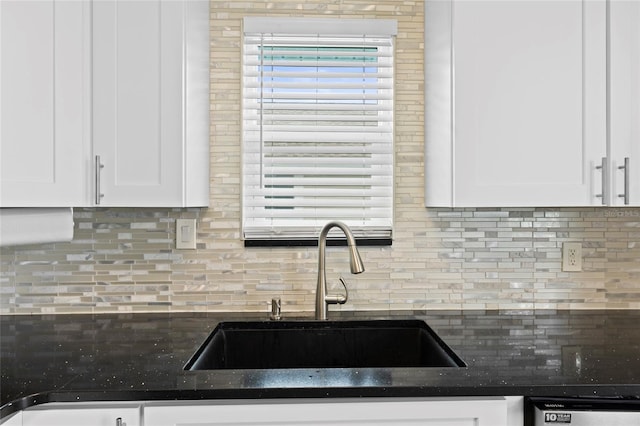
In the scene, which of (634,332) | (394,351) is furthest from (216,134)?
(634,332)

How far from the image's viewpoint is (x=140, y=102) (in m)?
1.88

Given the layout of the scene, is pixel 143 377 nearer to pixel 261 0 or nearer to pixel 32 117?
pixel 32 117

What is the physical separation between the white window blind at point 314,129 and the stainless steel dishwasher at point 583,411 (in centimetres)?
98

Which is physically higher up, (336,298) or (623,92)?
(623,92)

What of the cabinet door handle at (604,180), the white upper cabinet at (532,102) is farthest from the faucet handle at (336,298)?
the cabinet door handle at (604,180)

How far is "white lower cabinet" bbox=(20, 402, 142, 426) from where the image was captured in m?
1.34

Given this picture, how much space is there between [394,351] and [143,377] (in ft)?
3.02

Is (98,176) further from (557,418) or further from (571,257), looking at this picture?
(571,257)

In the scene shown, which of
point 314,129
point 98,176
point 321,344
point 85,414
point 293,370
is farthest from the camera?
point 314,129

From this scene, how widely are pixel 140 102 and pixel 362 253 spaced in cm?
96

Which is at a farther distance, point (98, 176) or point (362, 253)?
point (362, 253)

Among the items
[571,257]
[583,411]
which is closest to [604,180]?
[571,257]

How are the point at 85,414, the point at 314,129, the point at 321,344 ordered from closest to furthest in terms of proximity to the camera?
the point at 85,414 < the point at 321,344 < the point at 314,129

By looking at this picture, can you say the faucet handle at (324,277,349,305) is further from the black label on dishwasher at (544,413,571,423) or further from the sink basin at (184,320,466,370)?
the black label on dishwasher at (544,413,571,423)
